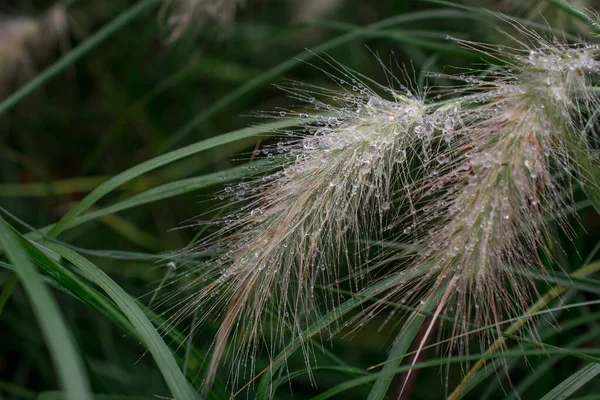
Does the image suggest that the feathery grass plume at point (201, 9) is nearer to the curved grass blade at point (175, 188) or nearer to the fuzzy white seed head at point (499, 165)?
the curved grass blade at point (175, 188)

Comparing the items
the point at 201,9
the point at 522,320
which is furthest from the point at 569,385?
the point at 201,9

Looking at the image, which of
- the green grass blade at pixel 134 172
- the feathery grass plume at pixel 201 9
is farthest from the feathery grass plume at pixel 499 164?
the feathery grass plume at pixel 201 9

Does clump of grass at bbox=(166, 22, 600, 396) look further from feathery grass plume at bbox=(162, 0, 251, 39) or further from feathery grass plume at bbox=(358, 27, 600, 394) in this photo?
feathery grass plume at bbox=(162, 0, 251, 39)

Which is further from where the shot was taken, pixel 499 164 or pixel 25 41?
pixel 25 41

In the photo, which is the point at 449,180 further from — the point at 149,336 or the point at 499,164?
the point at 149,336

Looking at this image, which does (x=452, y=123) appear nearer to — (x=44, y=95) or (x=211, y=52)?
(x=211, y=52)

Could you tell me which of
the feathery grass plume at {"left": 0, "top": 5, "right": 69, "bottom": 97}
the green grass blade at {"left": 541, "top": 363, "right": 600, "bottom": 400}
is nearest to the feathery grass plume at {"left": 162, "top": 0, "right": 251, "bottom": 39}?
the feathery grass plume at {"left": 0, "top": 5, "right": 69, "bottom": 97}

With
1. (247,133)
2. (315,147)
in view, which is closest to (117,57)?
(247,133)
